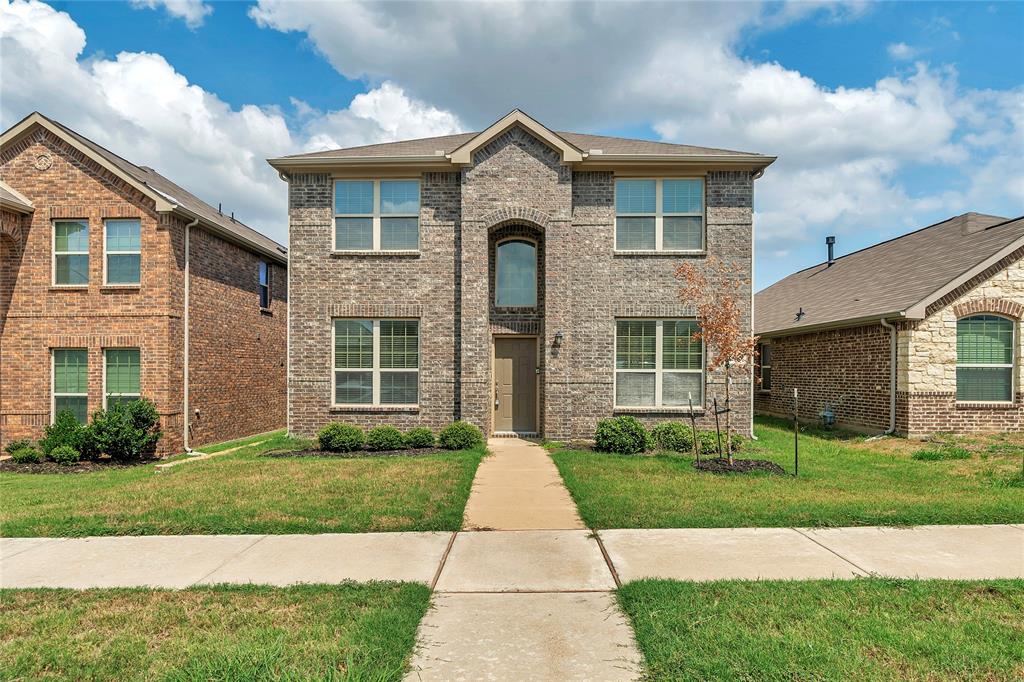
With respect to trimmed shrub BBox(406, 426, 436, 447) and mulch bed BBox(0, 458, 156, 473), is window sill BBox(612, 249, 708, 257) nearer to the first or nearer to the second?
trimmed shrub BBox(406, 426, 436, 447)

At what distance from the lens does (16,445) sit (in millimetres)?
11977

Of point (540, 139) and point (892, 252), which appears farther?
point (892, 252)

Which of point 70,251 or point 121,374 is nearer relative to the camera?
point 121,374

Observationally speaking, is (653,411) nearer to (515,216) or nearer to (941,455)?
(941,455)

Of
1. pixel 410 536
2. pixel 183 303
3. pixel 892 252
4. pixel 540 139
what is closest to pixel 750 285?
pixel 540 139

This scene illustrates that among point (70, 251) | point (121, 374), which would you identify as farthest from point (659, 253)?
point (70, 251)

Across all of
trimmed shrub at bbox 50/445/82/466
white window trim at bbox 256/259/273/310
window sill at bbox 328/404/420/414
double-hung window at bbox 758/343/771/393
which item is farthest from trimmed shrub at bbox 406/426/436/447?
double-hung window at bbox 758/343/771/393

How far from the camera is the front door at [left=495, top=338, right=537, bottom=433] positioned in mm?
14414

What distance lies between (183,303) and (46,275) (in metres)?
3.10

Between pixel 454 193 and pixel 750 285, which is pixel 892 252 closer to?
pixel 750 285

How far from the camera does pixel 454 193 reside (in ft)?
45.6

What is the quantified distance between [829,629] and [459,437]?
9165mm

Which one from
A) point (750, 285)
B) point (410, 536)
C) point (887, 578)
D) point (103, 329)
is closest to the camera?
point (887, 578)

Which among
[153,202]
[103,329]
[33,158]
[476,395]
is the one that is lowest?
[476,395]
